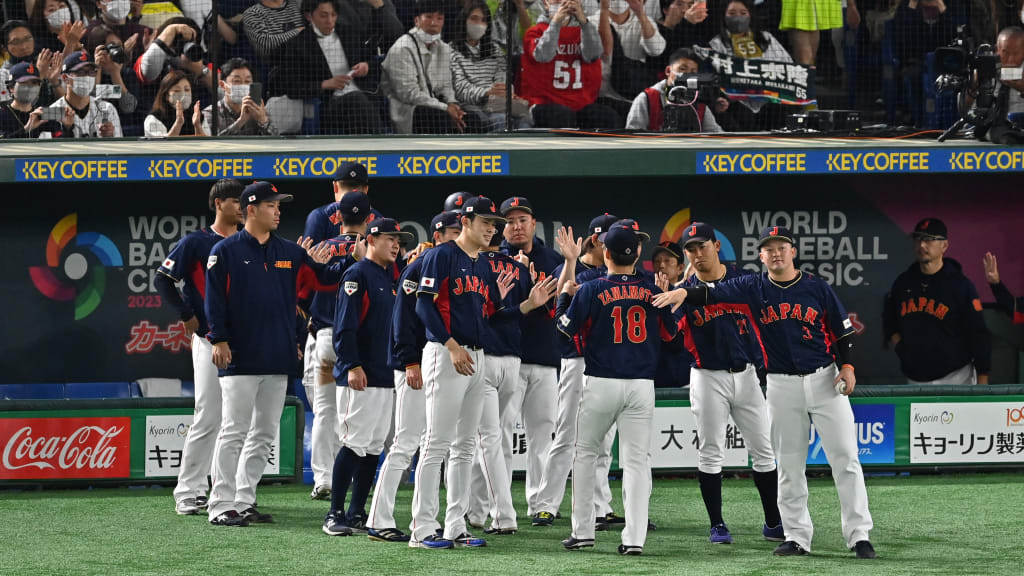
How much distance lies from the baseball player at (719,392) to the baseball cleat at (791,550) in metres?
0.46

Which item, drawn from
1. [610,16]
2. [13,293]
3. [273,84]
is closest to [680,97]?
[610,16]

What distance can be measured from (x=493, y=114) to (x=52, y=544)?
5.52 metres

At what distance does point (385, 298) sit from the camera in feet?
27.7

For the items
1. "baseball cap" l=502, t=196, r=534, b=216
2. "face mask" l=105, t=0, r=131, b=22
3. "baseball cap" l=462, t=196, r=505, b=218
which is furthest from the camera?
"face mask" l=105, t=0, r=131, b=22

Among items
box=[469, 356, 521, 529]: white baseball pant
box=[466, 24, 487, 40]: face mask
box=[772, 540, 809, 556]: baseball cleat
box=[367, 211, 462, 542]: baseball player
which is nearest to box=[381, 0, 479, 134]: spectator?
box=[466, 24, 487, 40]: face mask

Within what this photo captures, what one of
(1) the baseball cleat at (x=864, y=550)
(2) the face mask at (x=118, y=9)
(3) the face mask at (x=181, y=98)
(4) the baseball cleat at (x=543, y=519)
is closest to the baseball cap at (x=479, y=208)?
(4) the baseball cleat at (x=543, y=519)

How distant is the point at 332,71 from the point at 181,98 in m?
1.30

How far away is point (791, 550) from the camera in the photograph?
7.77 m

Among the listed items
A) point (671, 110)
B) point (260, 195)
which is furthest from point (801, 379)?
point (671, 110)

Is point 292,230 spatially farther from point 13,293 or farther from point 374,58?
point 13,293

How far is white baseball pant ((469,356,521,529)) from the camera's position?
26.7 ft

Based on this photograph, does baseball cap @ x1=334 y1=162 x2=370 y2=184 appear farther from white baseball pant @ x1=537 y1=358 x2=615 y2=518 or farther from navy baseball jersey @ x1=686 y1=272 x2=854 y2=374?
navy baseball jersey @ x1=686 y1=272 x2=854 y2=374

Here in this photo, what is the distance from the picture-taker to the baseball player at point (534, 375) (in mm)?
8914

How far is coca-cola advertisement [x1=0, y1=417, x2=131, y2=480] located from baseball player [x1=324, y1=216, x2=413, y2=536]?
2550mm
